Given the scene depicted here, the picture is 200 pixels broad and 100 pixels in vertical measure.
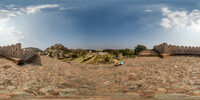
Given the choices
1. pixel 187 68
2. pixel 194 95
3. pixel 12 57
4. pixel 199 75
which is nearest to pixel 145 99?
pixel 194 95

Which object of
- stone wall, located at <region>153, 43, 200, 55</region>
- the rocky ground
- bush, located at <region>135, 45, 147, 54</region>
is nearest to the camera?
the rocky ground

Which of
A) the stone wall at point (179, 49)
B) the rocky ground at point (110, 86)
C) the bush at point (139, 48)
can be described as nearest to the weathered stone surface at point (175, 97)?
the rocky ground at point (110, 86)

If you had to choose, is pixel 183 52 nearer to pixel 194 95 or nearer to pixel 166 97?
pixel 194 95

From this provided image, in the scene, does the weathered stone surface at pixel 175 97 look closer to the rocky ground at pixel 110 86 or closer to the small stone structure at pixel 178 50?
the rocky ground at pixel 110 86

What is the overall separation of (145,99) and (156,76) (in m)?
4.50

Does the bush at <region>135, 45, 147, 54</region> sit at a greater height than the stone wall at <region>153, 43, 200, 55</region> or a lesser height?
greater

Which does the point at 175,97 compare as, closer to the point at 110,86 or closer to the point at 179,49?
the point at 110,86

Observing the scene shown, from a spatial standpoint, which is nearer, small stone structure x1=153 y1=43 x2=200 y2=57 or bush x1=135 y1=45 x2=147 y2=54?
small stone structure x1=153 y1=43 x2=200 y2=57

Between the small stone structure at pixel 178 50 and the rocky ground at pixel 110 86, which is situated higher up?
the small stone structure at pixel 178 50

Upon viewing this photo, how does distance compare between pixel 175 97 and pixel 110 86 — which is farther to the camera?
pixel 110 86

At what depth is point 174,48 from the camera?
1502 cm

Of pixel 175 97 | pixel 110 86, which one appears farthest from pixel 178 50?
pixel 110 86

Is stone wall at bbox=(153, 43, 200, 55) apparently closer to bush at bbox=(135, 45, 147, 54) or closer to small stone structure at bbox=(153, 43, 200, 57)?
small stone structure at bbox=(153, 43, 200, 57)

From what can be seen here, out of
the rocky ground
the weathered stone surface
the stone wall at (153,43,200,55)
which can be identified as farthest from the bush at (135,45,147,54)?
the weathered stone surface
